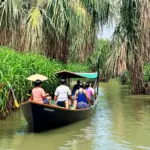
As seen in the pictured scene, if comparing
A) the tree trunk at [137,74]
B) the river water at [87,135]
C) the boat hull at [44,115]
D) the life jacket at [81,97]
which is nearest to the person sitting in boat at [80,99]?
the life jacket at [81,97]

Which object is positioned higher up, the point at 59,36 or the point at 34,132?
the point at 59,36

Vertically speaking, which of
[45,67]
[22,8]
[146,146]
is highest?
[22,8]

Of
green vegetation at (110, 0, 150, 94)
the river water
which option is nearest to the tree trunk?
green vegetation at (110, 0, 150, 94)

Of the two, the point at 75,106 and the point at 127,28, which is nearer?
the point at 75,106

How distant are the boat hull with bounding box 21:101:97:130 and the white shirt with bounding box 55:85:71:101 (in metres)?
0.56

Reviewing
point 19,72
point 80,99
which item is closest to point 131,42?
point 80,99

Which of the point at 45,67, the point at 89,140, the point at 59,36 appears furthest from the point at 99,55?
the point at 89,140

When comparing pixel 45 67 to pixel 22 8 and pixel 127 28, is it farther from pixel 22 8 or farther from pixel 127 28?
pixel 127 28

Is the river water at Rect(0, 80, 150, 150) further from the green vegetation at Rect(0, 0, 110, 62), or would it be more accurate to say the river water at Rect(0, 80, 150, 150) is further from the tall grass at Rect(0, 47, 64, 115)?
the green vegetation at Rect(0, 0, 110, 62)

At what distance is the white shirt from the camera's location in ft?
41.0

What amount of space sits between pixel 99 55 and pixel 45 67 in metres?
29.0

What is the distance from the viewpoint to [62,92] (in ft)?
41.0

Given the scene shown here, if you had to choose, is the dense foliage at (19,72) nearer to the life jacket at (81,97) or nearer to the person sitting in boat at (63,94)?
the person sitting in boat at (63,94)

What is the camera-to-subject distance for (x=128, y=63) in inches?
921
